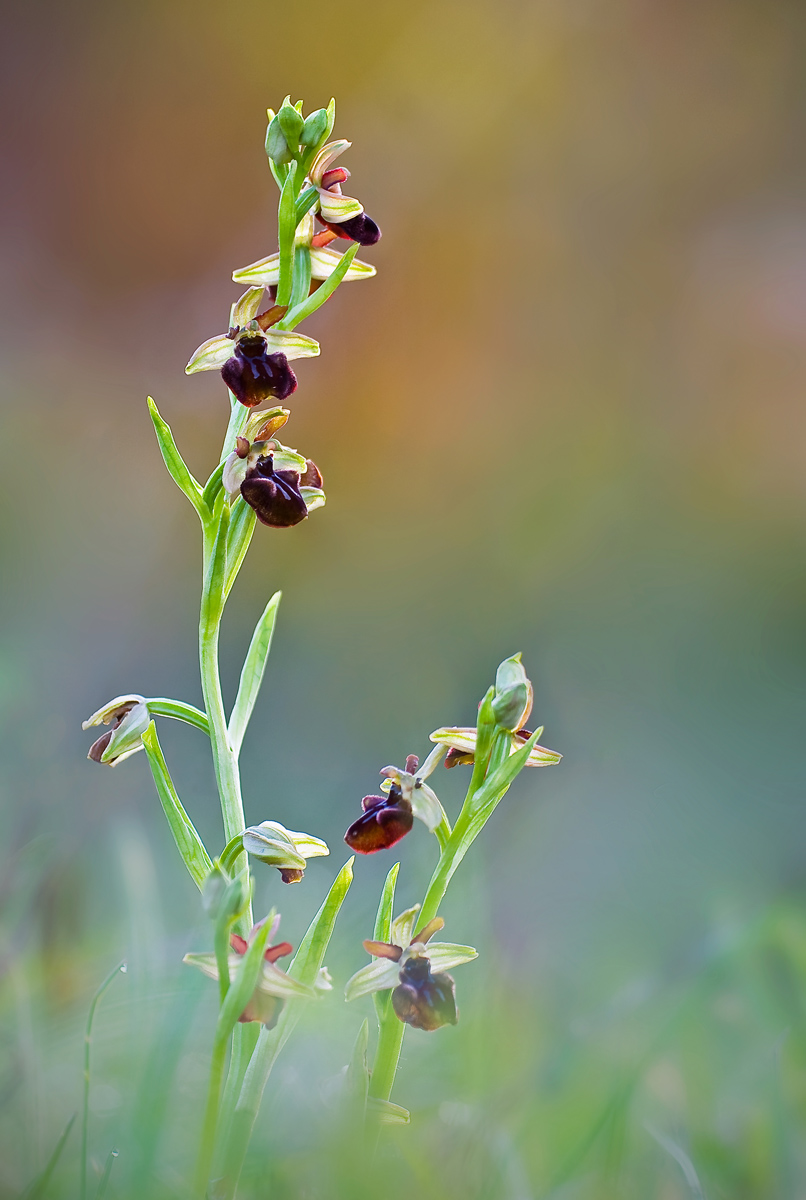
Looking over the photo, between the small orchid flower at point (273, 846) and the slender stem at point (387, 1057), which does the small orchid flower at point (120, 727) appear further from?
the slender stem at point (387, 1057)

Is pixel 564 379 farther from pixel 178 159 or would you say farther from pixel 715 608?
pixel 178 159

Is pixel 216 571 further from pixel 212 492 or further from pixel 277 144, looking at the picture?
pixel 277 144

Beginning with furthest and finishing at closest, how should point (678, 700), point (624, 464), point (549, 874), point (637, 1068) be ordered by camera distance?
point (624, 464)
point (678, 700)
point (549, 874)
point (637, 1068)

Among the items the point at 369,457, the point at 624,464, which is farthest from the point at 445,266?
the point at 624,464

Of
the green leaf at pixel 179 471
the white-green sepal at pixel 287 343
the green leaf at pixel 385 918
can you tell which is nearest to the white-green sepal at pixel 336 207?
the white-green sepal at pixel 287 343

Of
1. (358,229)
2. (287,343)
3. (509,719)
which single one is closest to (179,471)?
(287,343)
